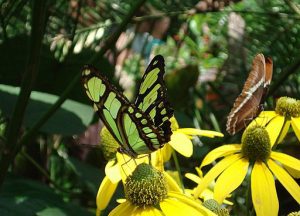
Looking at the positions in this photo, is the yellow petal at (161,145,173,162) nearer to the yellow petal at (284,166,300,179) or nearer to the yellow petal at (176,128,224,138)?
the yellow petal at (176,128,224,138)

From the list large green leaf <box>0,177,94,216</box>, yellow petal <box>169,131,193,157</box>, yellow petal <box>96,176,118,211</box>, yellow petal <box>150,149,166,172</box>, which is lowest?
large green leaf <box>0,177,94,216</box>

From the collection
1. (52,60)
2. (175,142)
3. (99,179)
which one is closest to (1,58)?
(52,60)

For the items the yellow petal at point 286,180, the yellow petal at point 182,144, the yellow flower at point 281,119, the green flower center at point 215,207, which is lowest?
the green flower center at point 215,207

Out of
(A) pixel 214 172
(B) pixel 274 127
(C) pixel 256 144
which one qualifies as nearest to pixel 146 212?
(A) pixel 214 172

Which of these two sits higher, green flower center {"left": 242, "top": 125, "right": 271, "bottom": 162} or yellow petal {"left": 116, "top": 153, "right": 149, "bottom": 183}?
green flower center {"left": 242, "top": 125, "right": 271, "bottom": 162}

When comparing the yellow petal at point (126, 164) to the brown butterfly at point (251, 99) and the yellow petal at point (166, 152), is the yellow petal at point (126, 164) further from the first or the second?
the brown butterfly at point (251, 99)

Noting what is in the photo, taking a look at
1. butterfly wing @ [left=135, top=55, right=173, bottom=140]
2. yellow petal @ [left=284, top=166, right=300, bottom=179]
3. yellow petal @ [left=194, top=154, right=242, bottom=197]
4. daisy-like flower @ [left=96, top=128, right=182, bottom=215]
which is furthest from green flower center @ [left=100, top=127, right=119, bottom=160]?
yellow petal @ [left=284, top=166, right=300, bottom=179]

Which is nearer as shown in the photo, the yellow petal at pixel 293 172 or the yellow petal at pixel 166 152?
the yellow petal at pixel 293 172

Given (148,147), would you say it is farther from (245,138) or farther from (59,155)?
(59,155)

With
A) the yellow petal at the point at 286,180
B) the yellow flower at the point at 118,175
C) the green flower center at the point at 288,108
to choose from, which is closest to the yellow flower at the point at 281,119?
the green flower center at the point at 288,108
